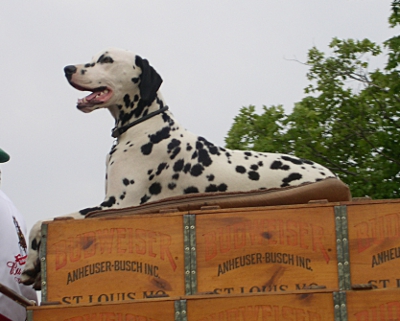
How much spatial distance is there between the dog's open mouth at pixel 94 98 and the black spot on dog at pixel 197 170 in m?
0.95

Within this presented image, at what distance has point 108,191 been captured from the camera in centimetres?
608

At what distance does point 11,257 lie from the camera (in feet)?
19.9

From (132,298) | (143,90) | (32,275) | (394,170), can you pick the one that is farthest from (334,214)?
(394,170)

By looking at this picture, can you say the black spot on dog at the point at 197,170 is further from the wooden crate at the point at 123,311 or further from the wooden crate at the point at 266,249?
the wooden crate at the point at 123,311

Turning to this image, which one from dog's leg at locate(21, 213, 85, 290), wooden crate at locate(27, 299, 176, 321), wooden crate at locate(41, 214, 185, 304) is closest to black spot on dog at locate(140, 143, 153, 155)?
dog's leg at locate(21, 213, 85, 290)

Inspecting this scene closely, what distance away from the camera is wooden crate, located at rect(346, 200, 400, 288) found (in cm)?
455

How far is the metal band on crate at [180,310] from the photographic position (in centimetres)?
450

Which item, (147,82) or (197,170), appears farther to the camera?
(147,82)

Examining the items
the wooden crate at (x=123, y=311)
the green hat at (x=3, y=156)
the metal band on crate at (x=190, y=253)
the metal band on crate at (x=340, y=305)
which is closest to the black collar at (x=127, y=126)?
the green hat at (x=3, y=156)

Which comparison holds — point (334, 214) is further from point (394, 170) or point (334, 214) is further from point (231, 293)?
point (394, 170)

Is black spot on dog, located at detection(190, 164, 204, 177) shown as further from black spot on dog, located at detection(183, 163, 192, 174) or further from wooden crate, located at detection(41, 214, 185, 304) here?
wooden crate, located at detection(41, 214, 185, 304)

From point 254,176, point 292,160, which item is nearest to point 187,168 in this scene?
point 254,176

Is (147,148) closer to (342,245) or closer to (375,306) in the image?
(342,245)

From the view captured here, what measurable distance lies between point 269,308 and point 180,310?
1.57 ft
